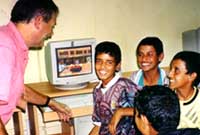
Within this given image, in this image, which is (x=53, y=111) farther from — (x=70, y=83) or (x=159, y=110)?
(x=159, y=110)

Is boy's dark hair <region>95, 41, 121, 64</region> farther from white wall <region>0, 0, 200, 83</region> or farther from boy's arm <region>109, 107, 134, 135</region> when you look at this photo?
white wall <region>0, 0, 200, 83</region>

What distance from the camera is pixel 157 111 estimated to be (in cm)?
165

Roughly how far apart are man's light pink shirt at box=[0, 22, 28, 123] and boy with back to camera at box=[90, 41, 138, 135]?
0.69 m

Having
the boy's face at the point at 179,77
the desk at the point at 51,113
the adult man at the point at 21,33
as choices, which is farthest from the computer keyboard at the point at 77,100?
the adult man at the point at 21,33

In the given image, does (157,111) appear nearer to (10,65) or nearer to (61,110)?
(10,65)

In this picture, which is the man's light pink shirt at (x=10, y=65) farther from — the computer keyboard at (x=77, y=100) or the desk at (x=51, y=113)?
the computer keyboard at (x=77, y=100)

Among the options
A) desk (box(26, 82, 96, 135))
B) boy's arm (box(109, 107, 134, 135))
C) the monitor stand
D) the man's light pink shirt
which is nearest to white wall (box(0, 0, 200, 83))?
desk (box(26, 82, 96, 135))

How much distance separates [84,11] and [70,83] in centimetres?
76

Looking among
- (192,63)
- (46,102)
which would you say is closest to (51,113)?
(46,102)

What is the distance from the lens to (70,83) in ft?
9.76

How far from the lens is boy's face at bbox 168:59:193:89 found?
237cm

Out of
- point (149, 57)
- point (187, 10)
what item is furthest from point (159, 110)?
point (187, 10)

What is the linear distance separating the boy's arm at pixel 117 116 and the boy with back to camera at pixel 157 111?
587mm

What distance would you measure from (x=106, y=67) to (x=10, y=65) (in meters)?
0.94
